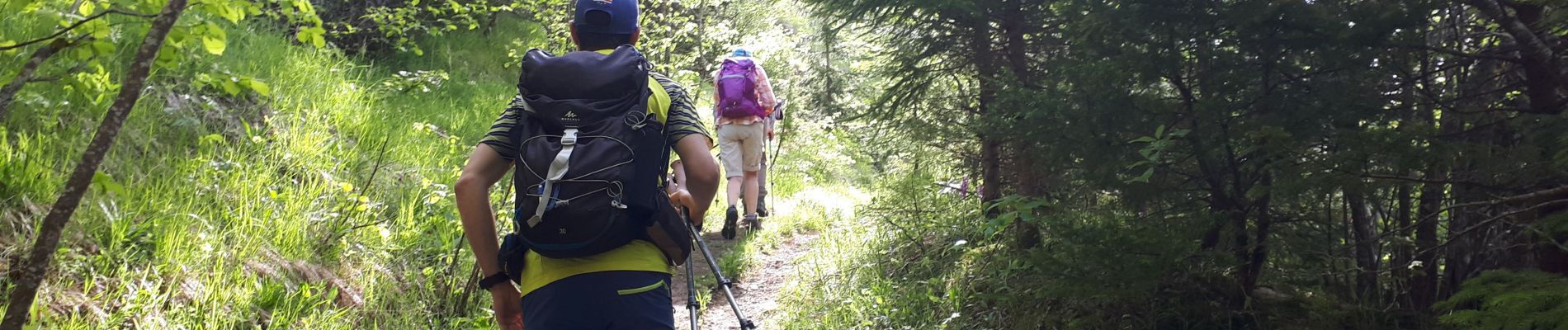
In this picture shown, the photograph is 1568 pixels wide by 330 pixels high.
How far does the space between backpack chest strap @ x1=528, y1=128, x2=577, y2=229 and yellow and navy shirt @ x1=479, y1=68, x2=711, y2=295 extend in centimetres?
16

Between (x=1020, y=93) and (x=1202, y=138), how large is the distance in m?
1.35

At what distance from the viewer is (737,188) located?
29.1 feet

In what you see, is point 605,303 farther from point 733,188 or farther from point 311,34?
point 733,188

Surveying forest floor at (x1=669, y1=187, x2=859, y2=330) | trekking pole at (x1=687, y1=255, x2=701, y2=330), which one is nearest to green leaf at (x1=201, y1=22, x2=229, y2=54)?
trekking pole at (x1=687, y1=255, x2=701, y2=330)

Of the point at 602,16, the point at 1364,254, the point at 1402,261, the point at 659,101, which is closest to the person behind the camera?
the point at 659,101

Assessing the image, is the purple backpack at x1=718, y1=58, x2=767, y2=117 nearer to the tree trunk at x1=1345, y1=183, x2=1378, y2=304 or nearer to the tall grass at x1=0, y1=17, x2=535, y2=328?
the tall grass at x1=0, y1=17, x2=535, y2=328

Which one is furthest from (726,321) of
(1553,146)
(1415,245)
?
(1553,146)

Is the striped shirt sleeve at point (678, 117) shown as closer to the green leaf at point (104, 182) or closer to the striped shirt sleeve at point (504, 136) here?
the striped shirt sleeve at point (504, 136)

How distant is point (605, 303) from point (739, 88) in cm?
628

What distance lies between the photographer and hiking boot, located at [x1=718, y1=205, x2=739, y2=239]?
8555 mm

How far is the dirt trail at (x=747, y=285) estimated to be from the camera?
6.66 meters

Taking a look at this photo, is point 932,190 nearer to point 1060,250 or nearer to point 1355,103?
point 1060,250

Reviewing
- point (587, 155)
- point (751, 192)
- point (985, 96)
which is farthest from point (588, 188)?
point (751, 192)

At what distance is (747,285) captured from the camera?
7.64 metres
